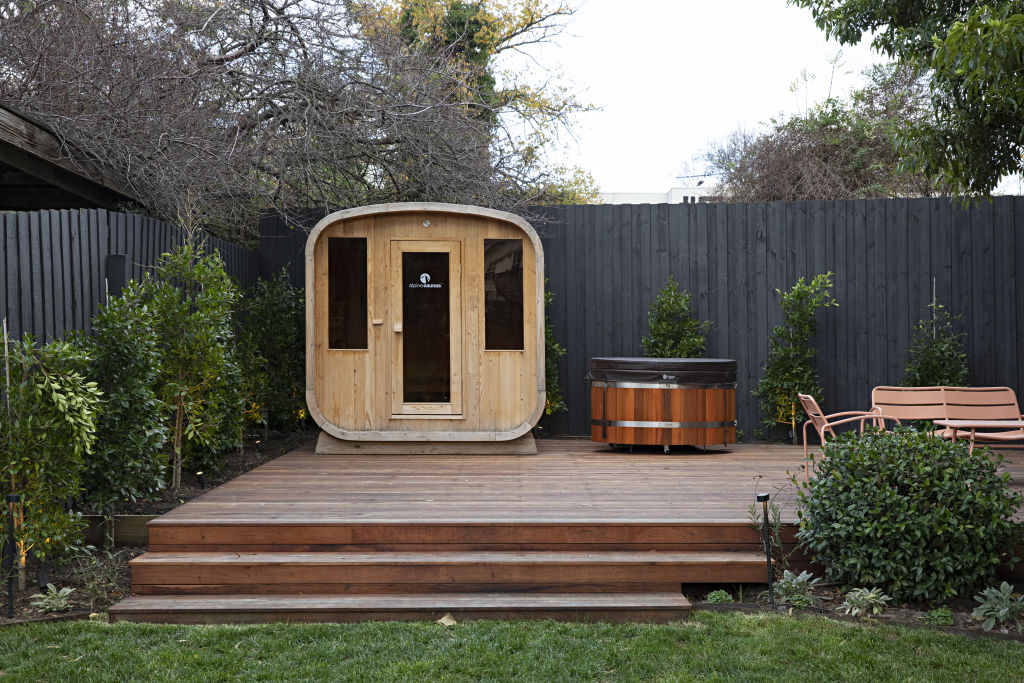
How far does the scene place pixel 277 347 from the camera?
307 inches

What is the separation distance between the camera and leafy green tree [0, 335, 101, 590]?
3.82 meters

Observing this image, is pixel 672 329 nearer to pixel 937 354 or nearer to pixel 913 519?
pixel 937 354

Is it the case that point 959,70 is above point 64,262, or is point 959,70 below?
above

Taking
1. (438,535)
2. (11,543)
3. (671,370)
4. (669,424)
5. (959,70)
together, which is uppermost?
(959,70)

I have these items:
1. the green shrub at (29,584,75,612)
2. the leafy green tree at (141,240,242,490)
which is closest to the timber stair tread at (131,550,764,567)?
the green shrub at (29,584,75,612)

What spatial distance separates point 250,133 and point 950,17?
656 centimetres

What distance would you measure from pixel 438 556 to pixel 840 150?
49.6ft

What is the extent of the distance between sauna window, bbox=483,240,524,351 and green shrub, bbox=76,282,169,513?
2.97 meters

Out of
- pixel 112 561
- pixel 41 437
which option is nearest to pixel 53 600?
pixel 112 561

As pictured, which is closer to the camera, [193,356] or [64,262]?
[64,262]

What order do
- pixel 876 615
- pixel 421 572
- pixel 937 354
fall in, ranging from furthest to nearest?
pixel 937 354 → pixel 421 572 → pixel 876 615

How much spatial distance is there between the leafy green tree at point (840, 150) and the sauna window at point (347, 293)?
11788mm

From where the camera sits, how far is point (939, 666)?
10.8ft

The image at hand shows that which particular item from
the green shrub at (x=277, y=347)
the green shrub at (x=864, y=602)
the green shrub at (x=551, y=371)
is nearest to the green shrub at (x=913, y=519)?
the green shrub at (x=864, y=602)
